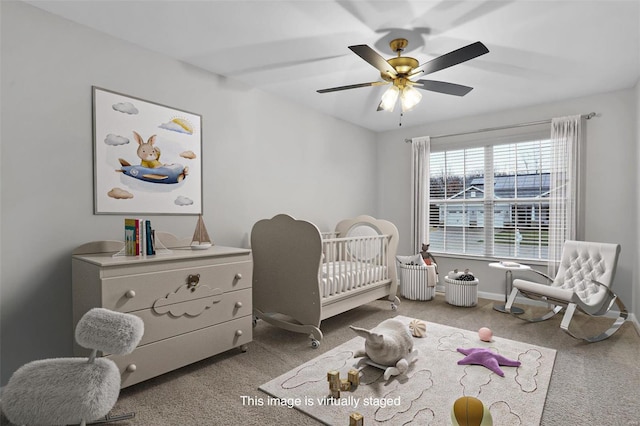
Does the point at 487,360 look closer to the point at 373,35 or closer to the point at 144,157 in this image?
the point at 373,35

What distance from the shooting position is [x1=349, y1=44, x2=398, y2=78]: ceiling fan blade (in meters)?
1.94

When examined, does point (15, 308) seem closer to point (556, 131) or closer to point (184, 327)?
point (184, 327)

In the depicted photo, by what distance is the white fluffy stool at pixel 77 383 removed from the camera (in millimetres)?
1354

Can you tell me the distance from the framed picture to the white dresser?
40cm

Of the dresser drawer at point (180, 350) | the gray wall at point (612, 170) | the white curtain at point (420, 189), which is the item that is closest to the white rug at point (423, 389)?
the dresser drawer at point (180, 350)

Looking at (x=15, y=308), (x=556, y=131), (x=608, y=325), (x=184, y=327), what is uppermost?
(x=556, y=131)

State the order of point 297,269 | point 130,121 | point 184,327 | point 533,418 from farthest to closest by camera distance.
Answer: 1. point 297,269
2. point 130,121
3. point 184,327
4. point 533,418

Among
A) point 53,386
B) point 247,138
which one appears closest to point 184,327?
point 53,386

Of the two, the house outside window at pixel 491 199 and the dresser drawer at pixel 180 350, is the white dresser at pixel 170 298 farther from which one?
the house outside window at pixel 491 199

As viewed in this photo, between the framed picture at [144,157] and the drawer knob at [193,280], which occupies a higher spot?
the framed picture at [144,157]

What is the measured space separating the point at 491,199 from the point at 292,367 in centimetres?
337

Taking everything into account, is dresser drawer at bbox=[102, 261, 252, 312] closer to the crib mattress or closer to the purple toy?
the crib mattress

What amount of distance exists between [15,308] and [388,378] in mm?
2299

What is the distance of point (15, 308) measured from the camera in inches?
80.2
